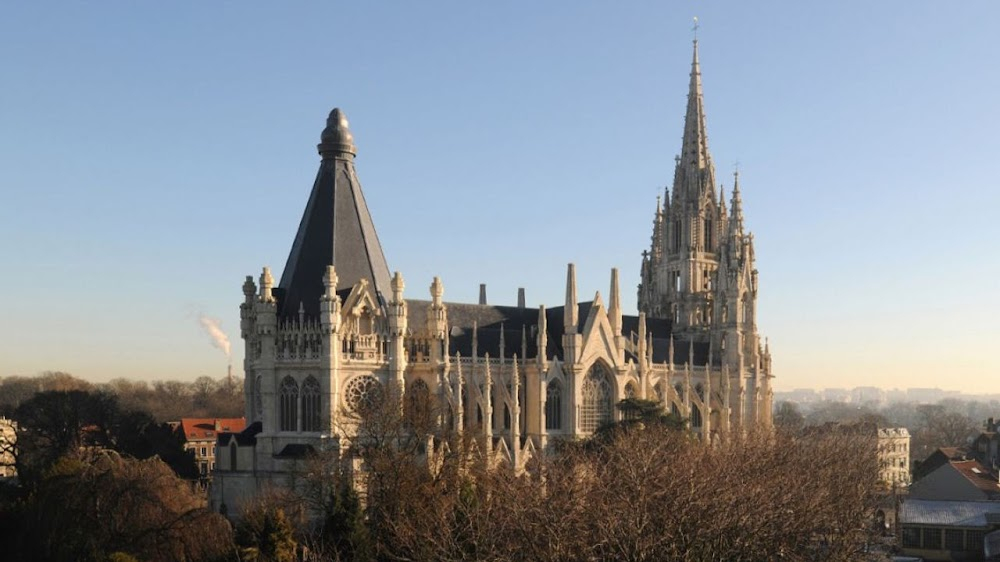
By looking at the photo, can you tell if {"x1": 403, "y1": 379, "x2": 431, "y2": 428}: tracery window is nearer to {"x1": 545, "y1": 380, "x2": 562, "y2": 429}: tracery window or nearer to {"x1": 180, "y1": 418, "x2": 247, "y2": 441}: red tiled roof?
{"x1": 545, "y1": 380, "x2": 562, "y2": 429}: tracery window

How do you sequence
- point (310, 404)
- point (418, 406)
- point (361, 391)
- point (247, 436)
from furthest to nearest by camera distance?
point (361, 391)
point (247, 436)
point (310, 404)
point (418, 406)

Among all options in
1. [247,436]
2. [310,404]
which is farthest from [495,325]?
[247,436]

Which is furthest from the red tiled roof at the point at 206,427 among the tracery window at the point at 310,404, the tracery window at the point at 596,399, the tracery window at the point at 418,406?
the tracery window at the point at 418,406

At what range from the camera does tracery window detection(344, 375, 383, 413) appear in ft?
219

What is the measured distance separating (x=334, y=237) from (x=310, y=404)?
10.9 m

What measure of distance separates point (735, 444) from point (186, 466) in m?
43.0

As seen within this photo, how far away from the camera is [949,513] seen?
68000mm

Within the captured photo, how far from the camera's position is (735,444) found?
6109 cm

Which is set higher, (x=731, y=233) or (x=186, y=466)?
(x=731, y=233)

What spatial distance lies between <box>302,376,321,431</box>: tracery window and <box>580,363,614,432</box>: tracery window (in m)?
21.3

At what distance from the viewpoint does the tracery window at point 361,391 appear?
66688 mm

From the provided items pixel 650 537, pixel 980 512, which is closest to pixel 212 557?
pixel 650 537

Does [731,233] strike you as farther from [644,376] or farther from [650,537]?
[650,537]

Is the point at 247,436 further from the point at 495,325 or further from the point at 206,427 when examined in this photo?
the point at 206,427
